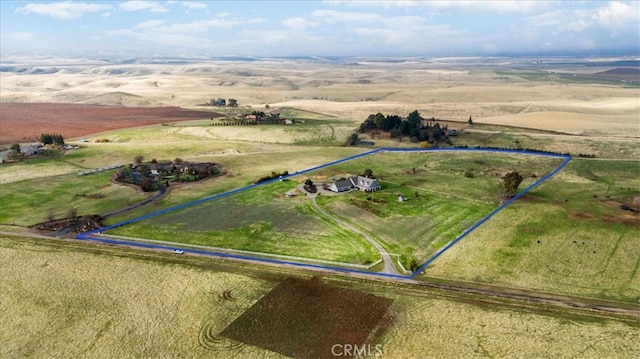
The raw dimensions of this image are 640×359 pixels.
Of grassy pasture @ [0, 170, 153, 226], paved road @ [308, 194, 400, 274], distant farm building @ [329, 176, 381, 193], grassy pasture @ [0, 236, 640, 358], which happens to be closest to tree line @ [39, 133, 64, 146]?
grassy pasture @ [0, 170, 153, 226]

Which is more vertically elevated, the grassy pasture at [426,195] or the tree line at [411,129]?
the tree line at [411,129]

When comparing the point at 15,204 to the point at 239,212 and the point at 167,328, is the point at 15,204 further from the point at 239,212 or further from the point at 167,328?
the point at 167,328

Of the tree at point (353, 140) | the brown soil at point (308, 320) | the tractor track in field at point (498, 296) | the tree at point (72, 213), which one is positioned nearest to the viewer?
the brown soil at point (308, 320)

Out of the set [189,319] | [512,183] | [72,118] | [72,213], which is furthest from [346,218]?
[72,118]

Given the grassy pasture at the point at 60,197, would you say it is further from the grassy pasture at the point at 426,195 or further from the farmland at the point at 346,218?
the grassy pasture at the point at 426,195

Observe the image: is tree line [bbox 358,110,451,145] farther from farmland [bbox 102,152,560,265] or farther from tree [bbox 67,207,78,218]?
tree [bbox 67,207,78,218]

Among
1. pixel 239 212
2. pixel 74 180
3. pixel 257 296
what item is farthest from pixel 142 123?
pixel 257 296

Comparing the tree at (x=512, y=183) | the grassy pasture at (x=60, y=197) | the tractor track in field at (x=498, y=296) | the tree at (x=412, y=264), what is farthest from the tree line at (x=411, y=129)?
the tractor track in field at (x=498, y=296)
